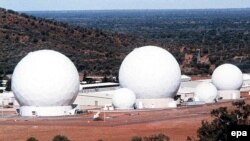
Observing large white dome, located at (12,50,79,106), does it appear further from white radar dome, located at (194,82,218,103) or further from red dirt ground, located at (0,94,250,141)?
white radar dome, located at (194,82,218,103)

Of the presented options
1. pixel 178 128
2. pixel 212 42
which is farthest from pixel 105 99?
pixel 212 42

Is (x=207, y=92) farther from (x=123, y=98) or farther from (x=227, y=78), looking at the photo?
(x=123, y=98)

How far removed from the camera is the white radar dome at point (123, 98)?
7197 centimetres

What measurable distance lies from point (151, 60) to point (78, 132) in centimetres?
1638

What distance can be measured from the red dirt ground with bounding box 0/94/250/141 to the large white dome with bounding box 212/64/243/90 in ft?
45.9

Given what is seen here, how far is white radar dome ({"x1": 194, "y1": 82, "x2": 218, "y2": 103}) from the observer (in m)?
80.9

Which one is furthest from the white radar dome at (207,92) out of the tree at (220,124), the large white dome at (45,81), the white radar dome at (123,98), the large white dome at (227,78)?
the tree at (220,124)

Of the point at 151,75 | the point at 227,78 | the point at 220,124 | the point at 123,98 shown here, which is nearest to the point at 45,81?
the point at 123,98

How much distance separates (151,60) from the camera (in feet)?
246

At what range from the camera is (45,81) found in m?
67.2

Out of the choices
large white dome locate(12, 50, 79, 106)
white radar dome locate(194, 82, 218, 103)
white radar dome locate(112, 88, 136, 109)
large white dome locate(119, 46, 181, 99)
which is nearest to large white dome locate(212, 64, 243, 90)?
white radar dome locate(194, 82, 218, 103)

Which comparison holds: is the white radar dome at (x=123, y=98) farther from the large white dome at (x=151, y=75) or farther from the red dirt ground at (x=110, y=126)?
→ the large white dome at (x=151, y=75)

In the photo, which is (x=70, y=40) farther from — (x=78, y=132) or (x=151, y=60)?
(x=78, y=132)

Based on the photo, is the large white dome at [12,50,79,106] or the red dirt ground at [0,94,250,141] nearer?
the red dirt ground at [0,94,250,141]
